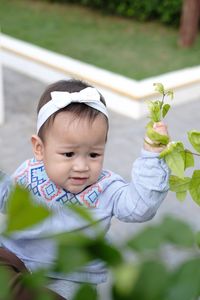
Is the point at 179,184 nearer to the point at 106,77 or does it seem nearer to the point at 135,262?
the point at 135,262

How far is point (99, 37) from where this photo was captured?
7.31 metres

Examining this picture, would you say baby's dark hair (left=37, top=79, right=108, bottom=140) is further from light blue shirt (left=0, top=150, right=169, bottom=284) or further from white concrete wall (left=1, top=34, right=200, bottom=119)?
white concrete wall (left=1, top=34, right=200, bottom=119)

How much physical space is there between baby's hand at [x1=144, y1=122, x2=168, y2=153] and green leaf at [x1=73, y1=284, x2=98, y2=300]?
1.06 metres

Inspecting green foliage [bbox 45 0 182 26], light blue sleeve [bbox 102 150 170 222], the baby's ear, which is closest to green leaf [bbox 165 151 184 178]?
light blue sleeve [bbox 102 150 170 222]

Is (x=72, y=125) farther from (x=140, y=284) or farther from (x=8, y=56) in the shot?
(x=8, y=56)

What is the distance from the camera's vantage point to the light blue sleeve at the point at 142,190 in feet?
5.58

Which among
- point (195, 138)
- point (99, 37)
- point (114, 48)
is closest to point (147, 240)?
point (195, 138)

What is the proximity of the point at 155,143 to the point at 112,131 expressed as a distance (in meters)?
3.65

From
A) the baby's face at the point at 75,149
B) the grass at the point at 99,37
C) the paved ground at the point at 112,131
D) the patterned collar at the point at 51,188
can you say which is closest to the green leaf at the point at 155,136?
the baby's face at the point at 75,149

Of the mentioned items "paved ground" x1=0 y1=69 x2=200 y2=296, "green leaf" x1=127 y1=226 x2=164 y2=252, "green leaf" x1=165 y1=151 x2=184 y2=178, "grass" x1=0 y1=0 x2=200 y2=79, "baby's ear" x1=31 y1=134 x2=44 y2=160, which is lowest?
"paved ground" x1=0 y1=69 x2=200 y2=296

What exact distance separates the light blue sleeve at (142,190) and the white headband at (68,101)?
22cm

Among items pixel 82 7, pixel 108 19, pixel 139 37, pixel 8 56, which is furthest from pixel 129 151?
pixel 82 7

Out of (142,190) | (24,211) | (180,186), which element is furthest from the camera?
(142,190)

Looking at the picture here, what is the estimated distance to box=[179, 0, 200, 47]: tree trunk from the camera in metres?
6.83
